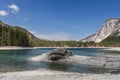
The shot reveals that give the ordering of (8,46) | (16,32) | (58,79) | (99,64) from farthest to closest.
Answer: (16,32), (8,46), (99,64), (58,79)

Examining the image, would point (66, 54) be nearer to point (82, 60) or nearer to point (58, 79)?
point (82, 60)

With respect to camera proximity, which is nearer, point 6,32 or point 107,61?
point 107,61

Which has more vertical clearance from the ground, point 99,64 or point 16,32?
point 16,32

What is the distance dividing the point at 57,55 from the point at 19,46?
124 m

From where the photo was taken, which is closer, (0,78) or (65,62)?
(0,78)

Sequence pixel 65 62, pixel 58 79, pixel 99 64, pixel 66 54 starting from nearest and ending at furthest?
pixel 58 79, pixel 99 64, pixel 65 62, pixel 66 54

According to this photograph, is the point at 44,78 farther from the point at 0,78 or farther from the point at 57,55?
the point at 57,55

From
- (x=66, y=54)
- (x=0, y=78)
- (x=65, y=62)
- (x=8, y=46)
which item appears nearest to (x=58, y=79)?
(x=0, y=78)

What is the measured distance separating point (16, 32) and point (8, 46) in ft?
60.8

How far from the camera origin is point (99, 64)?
160 ft

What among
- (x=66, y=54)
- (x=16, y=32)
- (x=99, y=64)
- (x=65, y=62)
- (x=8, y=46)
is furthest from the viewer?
(x=16, y=32)

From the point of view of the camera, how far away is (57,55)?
184 ft

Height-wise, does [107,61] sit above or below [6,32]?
below

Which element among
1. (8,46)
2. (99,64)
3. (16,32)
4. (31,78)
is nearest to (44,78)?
(31,78)
